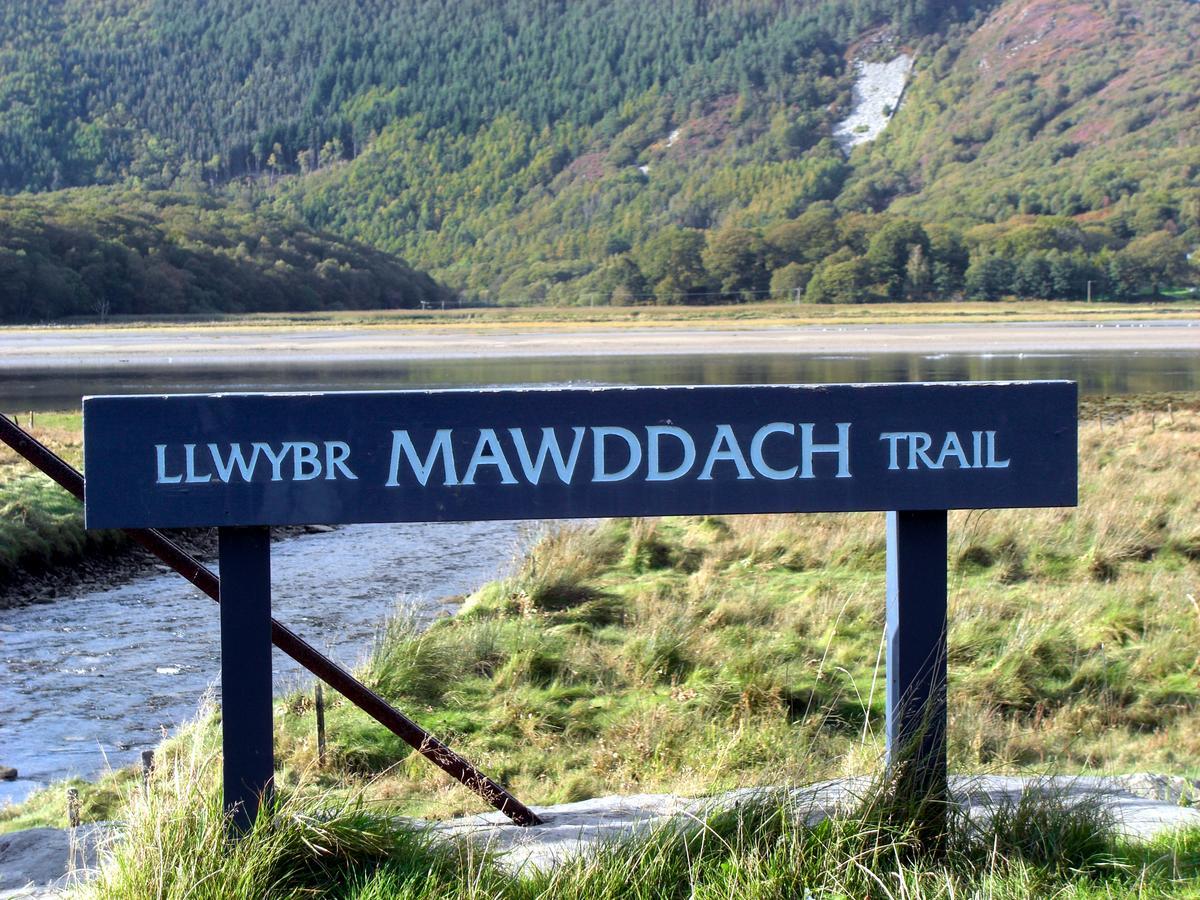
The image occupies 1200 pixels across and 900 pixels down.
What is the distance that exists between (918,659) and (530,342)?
40.0 metres

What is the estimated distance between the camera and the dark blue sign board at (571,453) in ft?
11.6

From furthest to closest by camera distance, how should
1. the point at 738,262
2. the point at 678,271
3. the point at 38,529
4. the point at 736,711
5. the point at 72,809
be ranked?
the point at 738,262 → the point at 678,271 → the point at 38,529 → the point at 736,711 → the point at 72,809

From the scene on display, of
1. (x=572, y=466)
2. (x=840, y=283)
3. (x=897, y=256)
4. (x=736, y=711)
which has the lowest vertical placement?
(x=736, y=711)

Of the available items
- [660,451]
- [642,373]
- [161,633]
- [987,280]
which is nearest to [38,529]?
[161,633]

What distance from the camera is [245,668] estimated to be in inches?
A: 143

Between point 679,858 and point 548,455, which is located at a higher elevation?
point 548,455

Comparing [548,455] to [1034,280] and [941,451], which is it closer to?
[941,451]

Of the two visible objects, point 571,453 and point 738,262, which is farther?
point 738,262

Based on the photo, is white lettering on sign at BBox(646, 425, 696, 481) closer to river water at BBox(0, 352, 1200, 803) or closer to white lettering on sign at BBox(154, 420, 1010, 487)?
white lettering on sign at BBox(154, 420, 1010, 487)

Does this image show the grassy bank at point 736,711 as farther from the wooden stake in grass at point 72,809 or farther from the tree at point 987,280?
the tree at point 987,280

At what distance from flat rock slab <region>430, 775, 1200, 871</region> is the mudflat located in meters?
32.2

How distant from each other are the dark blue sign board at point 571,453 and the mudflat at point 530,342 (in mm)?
32775

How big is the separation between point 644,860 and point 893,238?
3467 inches

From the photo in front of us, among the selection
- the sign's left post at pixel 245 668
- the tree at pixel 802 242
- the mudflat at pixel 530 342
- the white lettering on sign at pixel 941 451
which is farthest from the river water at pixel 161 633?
the tree at pixel 802 242
